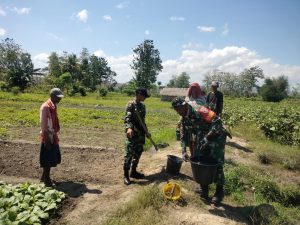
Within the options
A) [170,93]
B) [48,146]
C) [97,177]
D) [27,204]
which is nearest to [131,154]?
[97,177]

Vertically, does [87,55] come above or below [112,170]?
above

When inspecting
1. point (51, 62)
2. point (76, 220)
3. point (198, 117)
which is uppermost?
point (51, 62)

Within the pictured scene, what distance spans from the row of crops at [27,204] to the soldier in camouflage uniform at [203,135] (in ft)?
7.27

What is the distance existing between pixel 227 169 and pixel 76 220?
3.67m

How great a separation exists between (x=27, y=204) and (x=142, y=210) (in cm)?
170

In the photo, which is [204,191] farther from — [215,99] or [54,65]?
[54,65]

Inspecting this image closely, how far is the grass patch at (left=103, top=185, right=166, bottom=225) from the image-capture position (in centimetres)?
439

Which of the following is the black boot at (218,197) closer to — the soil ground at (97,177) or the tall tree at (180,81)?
the soil ground at (97,177)

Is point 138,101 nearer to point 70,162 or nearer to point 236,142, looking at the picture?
Result: point 70,162

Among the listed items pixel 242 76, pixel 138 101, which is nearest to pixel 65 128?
pixel 138 101

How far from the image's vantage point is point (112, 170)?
7004 millimetres

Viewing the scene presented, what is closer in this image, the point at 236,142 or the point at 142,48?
the point at 236,142

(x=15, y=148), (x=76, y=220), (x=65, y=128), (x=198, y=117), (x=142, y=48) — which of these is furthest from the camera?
(x=142, y=48)

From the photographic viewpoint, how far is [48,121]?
5.65m
